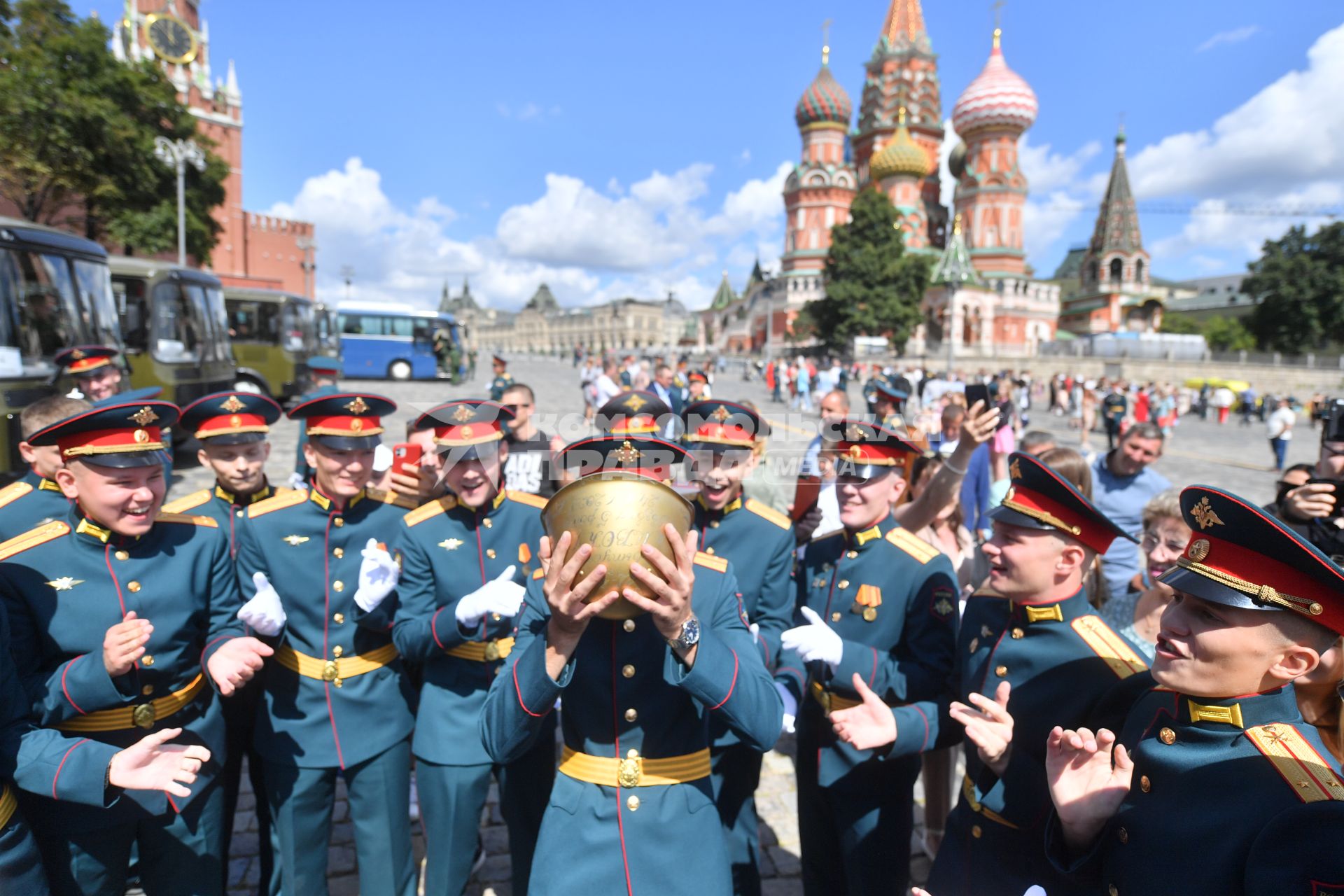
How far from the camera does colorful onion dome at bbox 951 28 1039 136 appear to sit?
61.7 meters

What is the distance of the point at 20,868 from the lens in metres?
2.58

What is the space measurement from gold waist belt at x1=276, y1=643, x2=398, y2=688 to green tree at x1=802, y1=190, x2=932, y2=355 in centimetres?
4880

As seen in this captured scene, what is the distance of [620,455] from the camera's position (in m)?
2.61

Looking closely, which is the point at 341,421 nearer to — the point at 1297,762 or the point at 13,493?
the point at 13,493

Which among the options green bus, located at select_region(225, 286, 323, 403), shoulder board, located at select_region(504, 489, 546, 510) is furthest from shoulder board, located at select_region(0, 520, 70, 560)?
green bus, located at select_region(225, 286, 323, 403)

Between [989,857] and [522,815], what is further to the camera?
[522,815]

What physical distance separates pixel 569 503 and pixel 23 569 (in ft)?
8.38

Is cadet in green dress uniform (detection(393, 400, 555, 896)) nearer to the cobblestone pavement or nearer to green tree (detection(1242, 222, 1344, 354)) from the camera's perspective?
the cobblestone pavement

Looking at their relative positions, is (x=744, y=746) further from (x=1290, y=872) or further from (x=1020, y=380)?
(x=1020, y=380)

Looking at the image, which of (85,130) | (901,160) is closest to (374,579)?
(85,130)

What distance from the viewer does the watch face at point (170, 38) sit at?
193 ft

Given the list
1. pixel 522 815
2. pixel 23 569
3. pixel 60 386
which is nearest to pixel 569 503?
pixel 522 815

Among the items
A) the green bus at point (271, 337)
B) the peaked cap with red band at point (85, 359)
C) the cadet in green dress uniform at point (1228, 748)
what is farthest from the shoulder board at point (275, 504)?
the green bus at point (271, 337)

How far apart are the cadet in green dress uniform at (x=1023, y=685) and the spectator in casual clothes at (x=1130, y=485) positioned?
10.5ft
